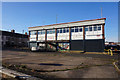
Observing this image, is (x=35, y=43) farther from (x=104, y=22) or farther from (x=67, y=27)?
(x=104, y=22)

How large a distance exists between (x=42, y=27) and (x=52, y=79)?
1200 inches

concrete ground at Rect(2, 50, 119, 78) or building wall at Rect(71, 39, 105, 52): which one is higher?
building wall at Rect(71, 39, 105, 52)

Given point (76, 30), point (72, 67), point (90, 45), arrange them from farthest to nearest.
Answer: point (76, 30)
point (90, 45)
point (72, 67)

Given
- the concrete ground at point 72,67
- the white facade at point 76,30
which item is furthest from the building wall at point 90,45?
the concrete ground at point 72,67

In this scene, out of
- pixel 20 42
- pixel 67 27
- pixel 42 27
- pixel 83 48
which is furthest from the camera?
pixel 20 42

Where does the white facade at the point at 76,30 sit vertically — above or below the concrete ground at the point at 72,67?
above

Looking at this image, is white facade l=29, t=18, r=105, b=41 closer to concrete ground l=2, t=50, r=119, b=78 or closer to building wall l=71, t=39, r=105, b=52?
building wall l=71, t=39, r=105, b=52

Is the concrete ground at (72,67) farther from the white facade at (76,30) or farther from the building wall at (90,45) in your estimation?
the white facade at (76,30)

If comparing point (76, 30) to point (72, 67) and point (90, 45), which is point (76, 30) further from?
point (72, 67)

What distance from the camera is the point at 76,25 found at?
27953mm

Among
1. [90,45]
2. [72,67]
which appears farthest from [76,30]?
[72,67]

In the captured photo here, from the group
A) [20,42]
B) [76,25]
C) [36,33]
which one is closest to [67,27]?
[76,25]

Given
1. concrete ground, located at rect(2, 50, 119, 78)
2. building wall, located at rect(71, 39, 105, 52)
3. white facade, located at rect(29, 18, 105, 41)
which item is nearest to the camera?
concrete ground, located at rect(2, 50, 119, 78)

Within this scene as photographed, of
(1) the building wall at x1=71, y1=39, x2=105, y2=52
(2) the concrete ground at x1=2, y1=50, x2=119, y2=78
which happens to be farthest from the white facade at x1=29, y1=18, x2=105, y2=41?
(2) the concrete ground at x1=2, y1=50, x2=119, y2=78
